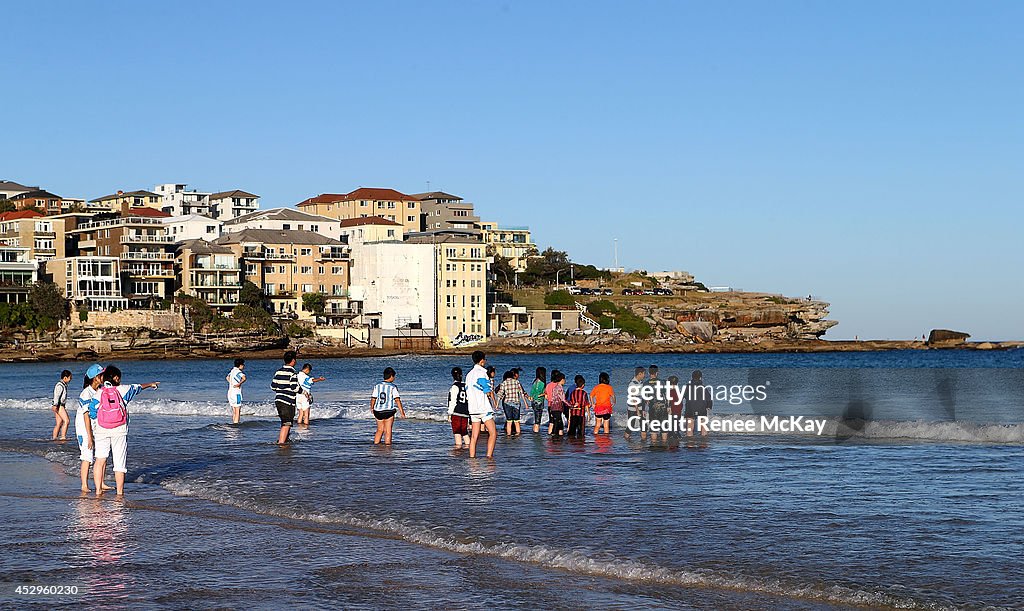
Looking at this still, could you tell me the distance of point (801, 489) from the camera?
15.0 metres

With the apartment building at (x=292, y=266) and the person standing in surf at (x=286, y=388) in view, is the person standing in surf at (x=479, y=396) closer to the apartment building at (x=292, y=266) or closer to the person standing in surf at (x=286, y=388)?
the person standing in surf at (x=286, y=388)

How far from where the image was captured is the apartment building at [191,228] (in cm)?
13300

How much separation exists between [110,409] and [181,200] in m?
144

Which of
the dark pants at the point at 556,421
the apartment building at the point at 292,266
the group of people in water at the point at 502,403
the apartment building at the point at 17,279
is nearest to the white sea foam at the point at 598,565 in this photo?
the group of people in water at the point at 502,403

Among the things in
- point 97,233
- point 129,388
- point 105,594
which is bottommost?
point 105,594

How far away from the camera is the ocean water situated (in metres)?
9.68

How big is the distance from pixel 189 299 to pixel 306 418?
9577cm

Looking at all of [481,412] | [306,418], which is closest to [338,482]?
[481,412]

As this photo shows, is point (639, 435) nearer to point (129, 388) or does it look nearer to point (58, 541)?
point (129, 388)

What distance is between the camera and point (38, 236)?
428ft

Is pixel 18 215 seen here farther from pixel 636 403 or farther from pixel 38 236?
pixel 636 403

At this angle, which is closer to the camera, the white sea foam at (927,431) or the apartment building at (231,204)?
the white sea foam at (927,431)

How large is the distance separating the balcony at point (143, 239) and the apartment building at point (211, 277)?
12.9 ft

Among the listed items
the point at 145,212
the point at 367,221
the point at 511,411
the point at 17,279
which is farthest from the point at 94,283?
the point at 511,411
